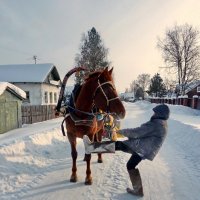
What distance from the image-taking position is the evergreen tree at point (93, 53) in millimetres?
37625

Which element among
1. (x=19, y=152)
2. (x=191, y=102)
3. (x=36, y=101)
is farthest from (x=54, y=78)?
(x=19, y=152)

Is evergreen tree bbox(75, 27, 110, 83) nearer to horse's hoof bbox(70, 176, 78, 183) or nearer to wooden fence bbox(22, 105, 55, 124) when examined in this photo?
wooden fence bbox(22, 105, 55, 124)

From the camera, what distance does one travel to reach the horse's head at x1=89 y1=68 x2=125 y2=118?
13.8 feet

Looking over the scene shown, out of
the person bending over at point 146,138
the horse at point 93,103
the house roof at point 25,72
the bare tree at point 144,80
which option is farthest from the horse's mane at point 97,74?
the bare tree at point 144,80

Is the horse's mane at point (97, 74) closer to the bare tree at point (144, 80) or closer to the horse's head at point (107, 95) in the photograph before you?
the horse's head at point (107, 95)

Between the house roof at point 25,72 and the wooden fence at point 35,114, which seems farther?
the house roof at point 25,72

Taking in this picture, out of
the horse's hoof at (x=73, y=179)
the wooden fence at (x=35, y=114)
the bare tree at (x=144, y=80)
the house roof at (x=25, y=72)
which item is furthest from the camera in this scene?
the bare tree at (x=144, y=80)

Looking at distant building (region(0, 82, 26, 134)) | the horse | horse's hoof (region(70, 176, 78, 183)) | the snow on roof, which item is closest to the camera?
the horse

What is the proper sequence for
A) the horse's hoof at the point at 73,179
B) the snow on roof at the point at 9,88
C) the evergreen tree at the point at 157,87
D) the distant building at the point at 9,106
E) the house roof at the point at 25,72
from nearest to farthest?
the horse's hoof at the point at 73,179, the snow on roof at the point at 9,88, the distant building at the point at 9,106, the house roof at the point at 25,72, the evergreen tree at the point at 157,87

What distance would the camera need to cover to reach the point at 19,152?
6.69 meters

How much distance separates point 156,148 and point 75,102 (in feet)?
6.94

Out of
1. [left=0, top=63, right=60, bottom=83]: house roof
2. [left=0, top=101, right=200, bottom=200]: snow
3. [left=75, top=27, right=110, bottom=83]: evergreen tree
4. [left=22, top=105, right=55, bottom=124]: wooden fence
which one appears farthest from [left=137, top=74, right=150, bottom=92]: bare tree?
[left=0, top=101, right=200, bottom=200]: snow

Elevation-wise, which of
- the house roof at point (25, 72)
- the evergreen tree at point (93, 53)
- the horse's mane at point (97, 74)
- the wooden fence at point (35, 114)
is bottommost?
the wooden fence at point (35, 114)

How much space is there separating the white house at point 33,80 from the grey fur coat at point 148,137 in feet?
77.4
